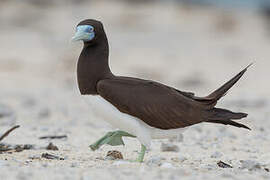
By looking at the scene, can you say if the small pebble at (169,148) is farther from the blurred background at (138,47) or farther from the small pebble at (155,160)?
the blurred background at (138,47)

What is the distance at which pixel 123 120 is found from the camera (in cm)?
610

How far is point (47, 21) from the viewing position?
89.0 feet

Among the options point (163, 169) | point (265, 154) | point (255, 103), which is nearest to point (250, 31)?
point (255, 103)

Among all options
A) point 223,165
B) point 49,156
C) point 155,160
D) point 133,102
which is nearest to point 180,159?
point 155,160

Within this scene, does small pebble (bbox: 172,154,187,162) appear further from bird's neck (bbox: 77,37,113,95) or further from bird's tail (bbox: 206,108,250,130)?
bird's neck (bbox: 77,37,113,95)

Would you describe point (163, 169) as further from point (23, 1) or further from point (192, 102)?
point (23, 1)

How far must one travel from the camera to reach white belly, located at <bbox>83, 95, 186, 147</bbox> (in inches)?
240

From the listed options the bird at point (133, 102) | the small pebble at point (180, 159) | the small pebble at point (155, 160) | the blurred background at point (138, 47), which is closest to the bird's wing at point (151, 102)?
the bird at point (133, 102)

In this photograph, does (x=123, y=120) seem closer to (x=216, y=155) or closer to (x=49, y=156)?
(x=49, y=156)

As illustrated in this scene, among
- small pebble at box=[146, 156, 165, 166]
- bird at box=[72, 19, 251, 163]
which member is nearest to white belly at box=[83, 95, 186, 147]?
bird at box=[72, 19, 251, 163]

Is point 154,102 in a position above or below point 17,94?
above

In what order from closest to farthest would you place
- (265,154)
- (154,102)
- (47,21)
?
(154,102) → (265,154) → (47,21)

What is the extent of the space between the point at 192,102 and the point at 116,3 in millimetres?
23890

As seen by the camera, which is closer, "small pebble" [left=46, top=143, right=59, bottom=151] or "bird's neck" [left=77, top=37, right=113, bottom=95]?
"bird's neck" [left=77, top=37, right=113, bottom=95]
